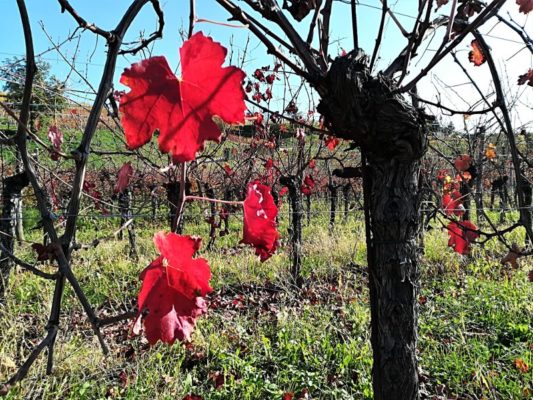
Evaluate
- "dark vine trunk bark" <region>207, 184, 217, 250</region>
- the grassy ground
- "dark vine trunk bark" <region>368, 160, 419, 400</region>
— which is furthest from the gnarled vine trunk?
"dark vine trunk bark" <region>207, 184, 217, 250</region>

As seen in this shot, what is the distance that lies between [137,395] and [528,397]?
2.08 metres

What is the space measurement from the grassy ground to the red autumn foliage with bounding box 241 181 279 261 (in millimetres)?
1794

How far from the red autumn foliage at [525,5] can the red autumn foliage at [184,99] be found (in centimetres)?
130

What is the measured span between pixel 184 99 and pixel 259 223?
297 millimetres

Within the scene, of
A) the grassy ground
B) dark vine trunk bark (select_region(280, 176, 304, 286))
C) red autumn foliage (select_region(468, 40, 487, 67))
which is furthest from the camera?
dark vine trunk bark (select_region(280, 176, 304, 286))

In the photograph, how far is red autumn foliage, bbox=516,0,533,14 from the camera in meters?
1.38

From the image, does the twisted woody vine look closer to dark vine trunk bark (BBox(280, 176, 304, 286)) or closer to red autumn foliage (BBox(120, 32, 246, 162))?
red autumn foliage (BBox(120, 32, 246, 162))

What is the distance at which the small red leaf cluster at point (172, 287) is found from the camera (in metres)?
0.58

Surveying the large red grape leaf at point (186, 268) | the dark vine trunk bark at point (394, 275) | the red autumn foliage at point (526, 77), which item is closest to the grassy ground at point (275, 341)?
the dark vine trunk bark at point (394, 275)

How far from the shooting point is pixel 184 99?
1.85 feet

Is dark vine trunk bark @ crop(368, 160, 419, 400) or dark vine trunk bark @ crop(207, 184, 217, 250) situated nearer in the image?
dark vine trunk bark @ crop(368, 160, 419, 400)

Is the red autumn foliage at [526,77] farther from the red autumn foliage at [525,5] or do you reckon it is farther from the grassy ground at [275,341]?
the grassy ground at [275,341]

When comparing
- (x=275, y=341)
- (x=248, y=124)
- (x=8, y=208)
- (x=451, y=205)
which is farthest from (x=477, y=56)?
(x=8, y=208)

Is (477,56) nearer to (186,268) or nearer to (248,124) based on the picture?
(248,124)
